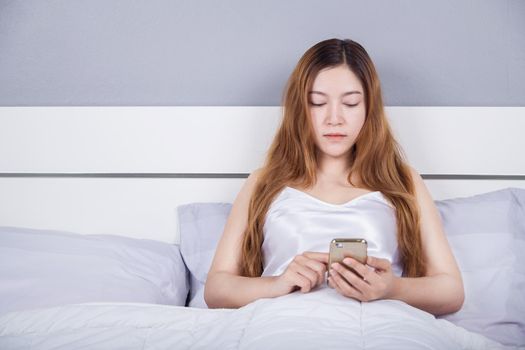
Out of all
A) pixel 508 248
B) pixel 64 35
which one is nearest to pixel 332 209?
pixel 508 248

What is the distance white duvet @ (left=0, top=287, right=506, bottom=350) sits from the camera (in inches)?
37.6

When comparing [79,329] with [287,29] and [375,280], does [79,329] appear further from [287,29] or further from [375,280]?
[287,29]

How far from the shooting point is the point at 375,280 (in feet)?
3.69

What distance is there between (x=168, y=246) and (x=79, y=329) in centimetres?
65

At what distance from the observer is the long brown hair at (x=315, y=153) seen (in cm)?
145

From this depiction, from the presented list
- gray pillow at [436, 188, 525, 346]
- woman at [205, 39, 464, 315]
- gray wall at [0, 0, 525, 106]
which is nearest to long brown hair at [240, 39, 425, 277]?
woman at [205, 39, 464, 315]

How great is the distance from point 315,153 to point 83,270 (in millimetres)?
642

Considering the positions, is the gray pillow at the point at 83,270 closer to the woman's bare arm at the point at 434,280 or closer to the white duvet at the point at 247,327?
the white duvet at the point at 247,327

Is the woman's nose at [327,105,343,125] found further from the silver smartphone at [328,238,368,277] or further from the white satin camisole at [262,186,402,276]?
the silver smartphone at [328,238,368,277]

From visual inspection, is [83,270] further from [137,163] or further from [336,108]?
[336,108]

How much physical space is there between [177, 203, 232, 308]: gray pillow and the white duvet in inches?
17.6

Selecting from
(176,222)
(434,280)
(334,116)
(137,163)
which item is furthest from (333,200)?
(137,163)

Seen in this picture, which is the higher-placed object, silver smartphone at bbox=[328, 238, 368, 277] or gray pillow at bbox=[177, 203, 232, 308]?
silver smartphone at bbox=[328, 238, 368, 277]

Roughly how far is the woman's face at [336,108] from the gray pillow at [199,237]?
0.36 meters
